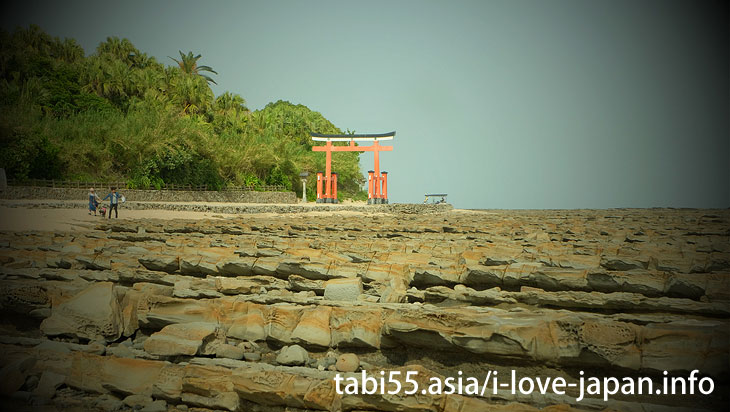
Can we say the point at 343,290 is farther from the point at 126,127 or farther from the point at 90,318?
the point at 126,127

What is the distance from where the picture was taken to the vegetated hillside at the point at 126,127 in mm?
25016

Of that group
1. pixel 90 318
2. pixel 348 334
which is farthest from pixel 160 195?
pixel 348 334

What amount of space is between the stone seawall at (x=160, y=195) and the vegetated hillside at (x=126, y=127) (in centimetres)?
90

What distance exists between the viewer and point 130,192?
86.4 feet

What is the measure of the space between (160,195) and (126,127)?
5804 millimetres

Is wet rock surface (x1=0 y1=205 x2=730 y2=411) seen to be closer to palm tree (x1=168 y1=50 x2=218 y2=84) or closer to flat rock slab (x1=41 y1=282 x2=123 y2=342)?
Result: flat rock slab (x1=41 y1=282 x2=123 y2=342)

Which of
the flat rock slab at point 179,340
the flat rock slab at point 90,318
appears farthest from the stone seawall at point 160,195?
the flat rock slab at point 179,340

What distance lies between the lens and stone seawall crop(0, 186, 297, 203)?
2225cm

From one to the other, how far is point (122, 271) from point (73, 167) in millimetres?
25299

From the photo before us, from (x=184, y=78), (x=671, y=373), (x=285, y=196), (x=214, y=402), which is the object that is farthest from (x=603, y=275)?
(x=184, y=78)

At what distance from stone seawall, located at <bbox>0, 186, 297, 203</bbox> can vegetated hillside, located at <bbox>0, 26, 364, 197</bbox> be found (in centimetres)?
90

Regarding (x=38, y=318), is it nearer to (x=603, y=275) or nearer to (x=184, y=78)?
(x=603, y=275)

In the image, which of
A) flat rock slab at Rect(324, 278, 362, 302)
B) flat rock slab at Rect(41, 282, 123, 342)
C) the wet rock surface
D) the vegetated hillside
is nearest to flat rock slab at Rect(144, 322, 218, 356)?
the wet rock surface

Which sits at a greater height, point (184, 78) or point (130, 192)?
point (184, 78)
